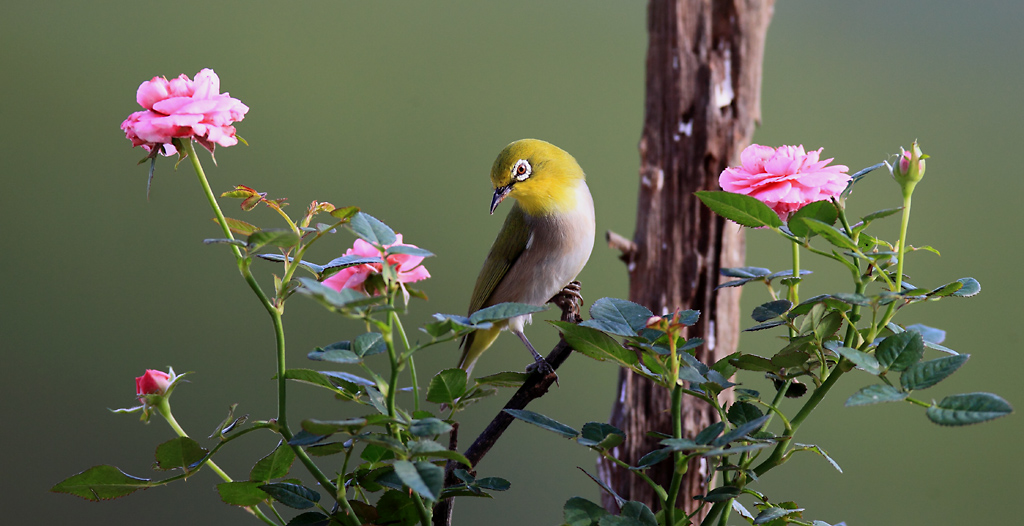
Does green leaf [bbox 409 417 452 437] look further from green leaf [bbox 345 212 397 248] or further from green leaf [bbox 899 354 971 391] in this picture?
green leaf [bbox 899 354 971 391]

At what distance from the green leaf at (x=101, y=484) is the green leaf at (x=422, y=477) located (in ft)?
0.84

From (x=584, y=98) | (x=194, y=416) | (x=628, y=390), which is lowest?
(x=194, y=416)

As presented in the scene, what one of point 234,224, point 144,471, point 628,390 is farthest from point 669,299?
point 144,471

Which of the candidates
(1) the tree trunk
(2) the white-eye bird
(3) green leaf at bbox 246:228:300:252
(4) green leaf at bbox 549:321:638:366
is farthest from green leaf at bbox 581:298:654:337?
(1) the tree trunk

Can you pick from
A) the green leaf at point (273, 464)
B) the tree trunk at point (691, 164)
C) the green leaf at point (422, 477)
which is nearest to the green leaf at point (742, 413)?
the green leaf at point (422, 477)

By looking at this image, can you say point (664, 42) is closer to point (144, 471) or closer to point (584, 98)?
point (584, 98)

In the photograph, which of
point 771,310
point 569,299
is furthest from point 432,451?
point 569,299

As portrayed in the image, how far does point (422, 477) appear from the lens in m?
0.45

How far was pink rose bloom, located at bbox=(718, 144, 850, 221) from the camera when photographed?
636 millimetres

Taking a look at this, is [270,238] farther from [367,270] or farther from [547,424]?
[547,424]

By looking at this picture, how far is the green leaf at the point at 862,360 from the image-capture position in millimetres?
521

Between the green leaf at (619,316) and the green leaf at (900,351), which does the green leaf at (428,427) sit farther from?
the green leaf at (900,351)

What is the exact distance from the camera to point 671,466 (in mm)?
1680

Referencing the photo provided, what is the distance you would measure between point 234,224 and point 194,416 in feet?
6.31
